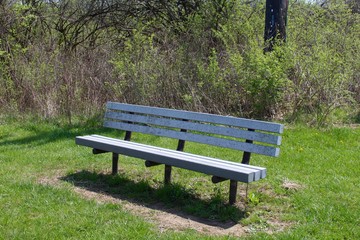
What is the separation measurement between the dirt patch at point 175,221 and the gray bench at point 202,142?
401mm

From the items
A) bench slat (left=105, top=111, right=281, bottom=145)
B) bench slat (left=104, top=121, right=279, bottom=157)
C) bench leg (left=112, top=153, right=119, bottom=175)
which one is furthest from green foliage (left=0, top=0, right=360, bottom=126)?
bench leg (left=112, top=153, right=119, bottom=175)

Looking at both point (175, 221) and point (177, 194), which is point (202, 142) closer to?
point (177, 194)

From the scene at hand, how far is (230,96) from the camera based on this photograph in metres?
8.91

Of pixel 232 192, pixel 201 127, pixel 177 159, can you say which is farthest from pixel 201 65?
pixel 232 192

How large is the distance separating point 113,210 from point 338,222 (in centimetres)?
201

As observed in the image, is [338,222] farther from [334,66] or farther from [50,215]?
[334,66]

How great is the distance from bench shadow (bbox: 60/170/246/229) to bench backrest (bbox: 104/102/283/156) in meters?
0.57

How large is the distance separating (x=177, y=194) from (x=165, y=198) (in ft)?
0.42

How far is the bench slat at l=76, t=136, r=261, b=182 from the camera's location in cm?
425

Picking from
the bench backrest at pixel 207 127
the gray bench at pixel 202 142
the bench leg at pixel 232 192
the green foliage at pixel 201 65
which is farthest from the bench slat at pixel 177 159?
the green foliage at pixel 201 65

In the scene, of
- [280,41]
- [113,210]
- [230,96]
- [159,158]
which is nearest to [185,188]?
[159,158]

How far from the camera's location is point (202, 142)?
521 centimetres

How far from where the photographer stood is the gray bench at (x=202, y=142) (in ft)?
14.6

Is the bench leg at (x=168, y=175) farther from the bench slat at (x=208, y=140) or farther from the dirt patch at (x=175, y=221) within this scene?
the dirt patch at (x=175, y=221)
